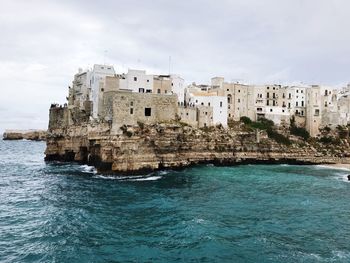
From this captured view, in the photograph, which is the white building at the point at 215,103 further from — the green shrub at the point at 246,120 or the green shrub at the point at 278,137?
the green shrub at the point at 278,137

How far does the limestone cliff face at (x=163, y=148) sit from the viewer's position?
51.2 m

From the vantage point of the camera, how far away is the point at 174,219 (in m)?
28.6

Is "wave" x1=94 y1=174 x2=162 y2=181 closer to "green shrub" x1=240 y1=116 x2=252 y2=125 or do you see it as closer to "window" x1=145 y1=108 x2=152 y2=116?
"window" x1=145 y1=108 x2=152 y2=116

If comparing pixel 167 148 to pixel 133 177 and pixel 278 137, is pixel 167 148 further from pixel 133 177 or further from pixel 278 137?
pixel 278 137

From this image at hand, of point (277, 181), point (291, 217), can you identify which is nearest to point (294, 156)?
point (277, 181)

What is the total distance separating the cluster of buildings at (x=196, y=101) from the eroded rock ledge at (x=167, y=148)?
2.59 meters

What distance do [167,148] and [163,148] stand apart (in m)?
0.72

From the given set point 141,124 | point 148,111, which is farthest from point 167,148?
point 148,111

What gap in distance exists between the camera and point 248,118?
3076 inches

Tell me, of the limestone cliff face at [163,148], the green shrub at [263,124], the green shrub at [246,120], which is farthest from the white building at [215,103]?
the green shrub at [263,124]

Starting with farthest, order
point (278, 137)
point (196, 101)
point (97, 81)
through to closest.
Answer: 1. point (278, 137)
2. point (196, 101)
3. point (97, 81)

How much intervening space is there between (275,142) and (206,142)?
1724 centimetres

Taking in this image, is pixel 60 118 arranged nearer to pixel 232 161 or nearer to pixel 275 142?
pixel 232 161

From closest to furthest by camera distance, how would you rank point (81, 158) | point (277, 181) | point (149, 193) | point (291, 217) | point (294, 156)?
point (291, 217), point (149, 193), point (277, 181), point (81, 158), point (294, 156)
